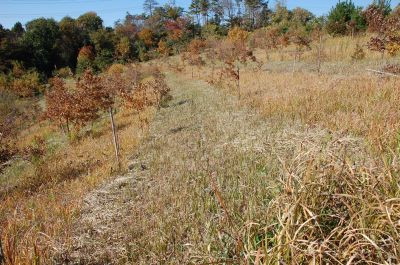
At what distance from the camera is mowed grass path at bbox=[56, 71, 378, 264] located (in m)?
2.66

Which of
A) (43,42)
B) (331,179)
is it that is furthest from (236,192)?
(43,42)

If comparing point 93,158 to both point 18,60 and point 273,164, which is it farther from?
point 18,60

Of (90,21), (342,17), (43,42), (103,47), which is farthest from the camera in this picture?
(90,21)

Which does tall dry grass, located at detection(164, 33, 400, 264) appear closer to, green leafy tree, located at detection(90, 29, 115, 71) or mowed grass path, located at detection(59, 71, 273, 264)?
mowed grass path, located at detection(59, 71, 273, 264)

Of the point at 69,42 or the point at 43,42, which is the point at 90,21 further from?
the point at 43,42

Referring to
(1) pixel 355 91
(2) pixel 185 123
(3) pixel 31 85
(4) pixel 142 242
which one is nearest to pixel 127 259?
(4) pixel 142 242

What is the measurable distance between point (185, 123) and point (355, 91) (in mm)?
4184

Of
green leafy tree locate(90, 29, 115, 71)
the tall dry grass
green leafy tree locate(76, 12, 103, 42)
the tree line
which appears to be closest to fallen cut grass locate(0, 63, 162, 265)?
the tall dry grass

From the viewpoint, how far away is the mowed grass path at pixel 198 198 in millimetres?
2662

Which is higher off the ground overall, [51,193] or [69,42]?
[69,42]

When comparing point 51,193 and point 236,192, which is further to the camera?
point 51,193

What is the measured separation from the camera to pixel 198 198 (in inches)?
152

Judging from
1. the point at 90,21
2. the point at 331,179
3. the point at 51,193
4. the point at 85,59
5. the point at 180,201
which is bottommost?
the point at 51,193

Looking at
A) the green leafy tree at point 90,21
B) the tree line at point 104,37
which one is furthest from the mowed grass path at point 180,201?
the green leafy tree at point 90,21
